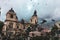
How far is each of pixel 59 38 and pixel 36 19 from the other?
1186 inches

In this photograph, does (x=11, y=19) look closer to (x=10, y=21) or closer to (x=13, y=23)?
(x=10, y=21)

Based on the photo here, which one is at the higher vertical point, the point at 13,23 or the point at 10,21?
the point at 10,21

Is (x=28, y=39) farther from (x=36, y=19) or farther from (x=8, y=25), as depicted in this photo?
(x=36, y=19)

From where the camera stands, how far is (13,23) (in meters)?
99.1

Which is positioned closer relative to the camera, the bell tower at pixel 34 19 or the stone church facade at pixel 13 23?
the stone church facade at pixel 13 23

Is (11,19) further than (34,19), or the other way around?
(34,19)

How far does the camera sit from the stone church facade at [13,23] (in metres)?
92.4

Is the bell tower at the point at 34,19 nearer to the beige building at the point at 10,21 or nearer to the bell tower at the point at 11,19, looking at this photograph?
the beige building at the point at 10,21

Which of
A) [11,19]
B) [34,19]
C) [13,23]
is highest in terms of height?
[11,19]

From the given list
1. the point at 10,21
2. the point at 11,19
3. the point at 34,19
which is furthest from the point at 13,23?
the point at 34,19

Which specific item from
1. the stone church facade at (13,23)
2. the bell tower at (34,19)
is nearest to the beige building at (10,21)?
the stone church facade at (13,23)

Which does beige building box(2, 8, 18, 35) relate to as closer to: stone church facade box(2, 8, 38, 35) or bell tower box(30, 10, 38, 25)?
stone church facade box(2, 8, 38, 35)

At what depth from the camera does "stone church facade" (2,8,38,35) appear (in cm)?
9241

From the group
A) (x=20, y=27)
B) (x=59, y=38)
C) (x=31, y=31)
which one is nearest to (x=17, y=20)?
(x=20, y=27)
